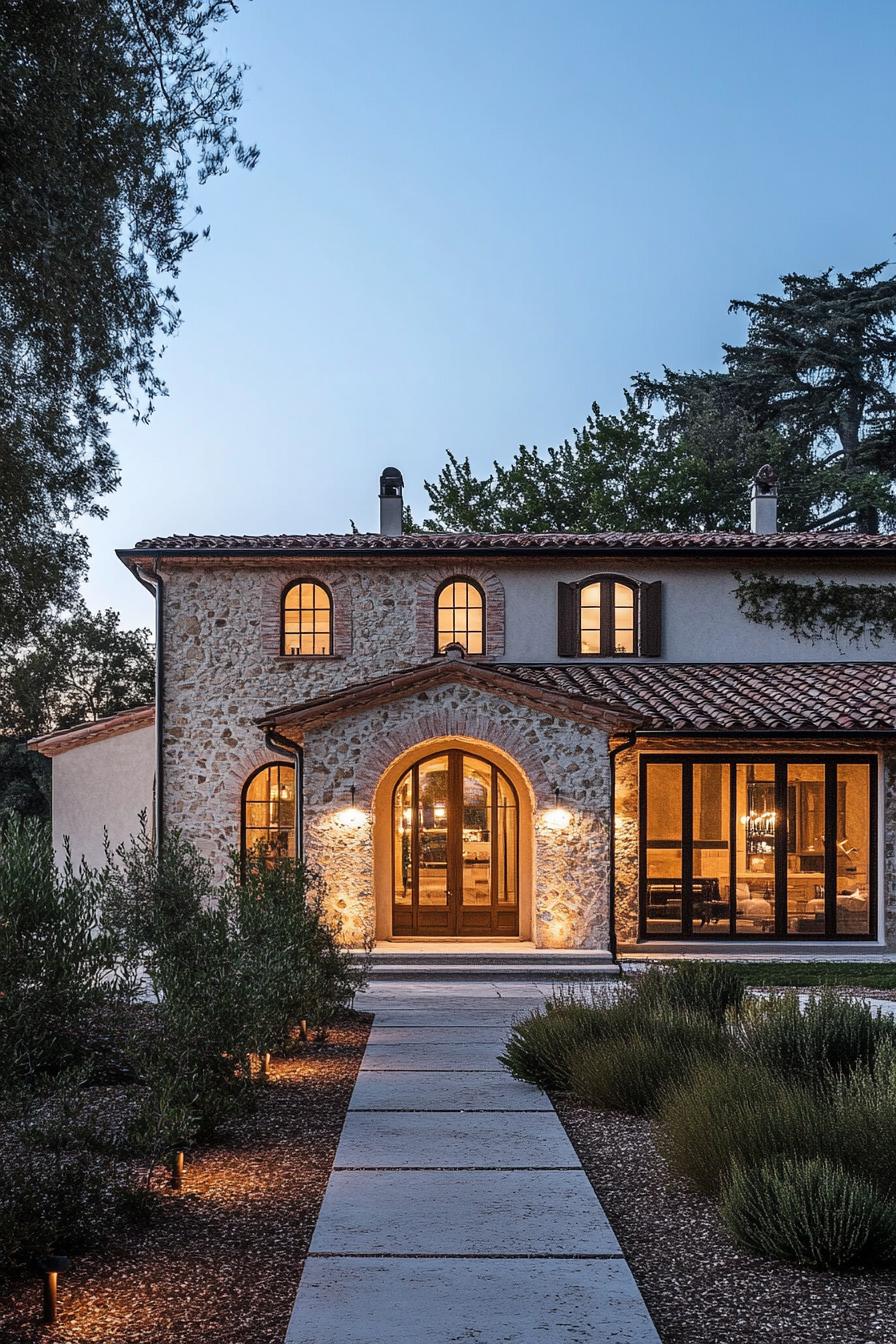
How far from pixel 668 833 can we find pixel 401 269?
592 inches

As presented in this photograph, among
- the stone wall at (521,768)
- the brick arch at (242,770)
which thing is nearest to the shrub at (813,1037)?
the stone wall at (521,768)

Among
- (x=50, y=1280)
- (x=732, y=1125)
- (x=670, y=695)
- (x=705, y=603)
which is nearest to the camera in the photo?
(x=50, y=1280)

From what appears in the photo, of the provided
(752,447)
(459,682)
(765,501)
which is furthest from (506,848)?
(752,447)

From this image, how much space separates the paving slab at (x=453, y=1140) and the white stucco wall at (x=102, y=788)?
40.7 ft

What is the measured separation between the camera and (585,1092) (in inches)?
291

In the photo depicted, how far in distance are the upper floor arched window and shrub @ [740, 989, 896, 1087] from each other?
1052cm

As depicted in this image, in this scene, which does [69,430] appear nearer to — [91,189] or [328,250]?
[91,189]

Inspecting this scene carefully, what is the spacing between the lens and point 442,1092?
25.7 ft

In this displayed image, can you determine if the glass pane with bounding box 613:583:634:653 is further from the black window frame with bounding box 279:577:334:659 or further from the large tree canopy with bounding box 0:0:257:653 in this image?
the large tree canopy with bounding box 0:0:257:653

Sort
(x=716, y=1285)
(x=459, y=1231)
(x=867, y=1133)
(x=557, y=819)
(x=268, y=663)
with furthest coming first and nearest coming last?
(x=268, y=663) < (x=557, y=819) < (x=867, y=1133) < (x=459, y=1231) < (x=716, y=1285)

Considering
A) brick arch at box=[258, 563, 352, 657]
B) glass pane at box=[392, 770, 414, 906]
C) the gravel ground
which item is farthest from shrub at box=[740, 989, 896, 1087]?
brick arch at box=[258, 563, 352, 657]

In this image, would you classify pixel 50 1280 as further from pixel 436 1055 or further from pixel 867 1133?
pixel 436 1055

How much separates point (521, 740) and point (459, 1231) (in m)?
9.85

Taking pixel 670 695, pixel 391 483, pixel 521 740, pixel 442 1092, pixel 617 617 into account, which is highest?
pixel 391 483
